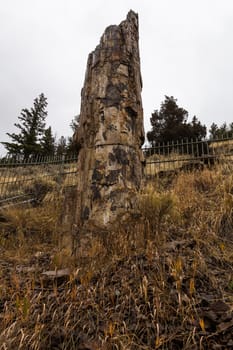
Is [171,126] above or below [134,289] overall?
above

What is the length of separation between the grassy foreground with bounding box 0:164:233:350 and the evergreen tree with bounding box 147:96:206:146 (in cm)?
1096

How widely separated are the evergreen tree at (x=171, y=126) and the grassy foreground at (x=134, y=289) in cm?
1096

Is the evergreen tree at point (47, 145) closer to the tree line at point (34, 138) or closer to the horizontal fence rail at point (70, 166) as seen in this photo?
the tree line at point (34, 138)

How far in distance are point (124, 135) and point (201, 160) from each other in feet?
18.4

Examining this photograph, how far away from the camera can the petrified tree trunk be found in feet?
8.99

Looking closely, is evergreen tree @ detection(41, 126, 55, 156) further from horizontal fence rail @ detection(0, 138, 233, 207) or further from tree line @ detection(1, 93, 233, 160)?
horizontal fence rail @ detection(0, 138, 233, 207)

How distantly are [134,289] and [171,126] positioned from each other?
1332cm

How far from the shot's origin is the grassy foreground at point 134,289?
1497mm

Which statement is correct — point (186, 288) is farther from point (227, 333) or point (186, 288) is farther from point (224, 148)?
point (224, 148)

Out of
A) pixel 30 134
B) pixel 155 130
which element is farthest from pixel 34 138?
pixel 155 130

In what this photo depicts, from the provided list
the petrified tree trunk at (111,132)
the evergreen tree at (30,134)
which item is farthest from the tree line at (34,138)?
the petrified tree trunk at (111,132)

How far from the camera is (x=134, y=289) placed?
6.31ft

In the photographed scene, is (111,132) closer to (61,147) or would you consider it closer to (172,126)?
(172,126)

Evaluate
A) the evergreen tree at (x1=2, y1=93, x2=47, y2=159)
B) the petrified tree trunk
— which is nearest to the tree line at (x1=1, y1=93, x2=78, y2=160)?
the evergreen tree at (x1=2, y1=93, x2=47, y2=159)
